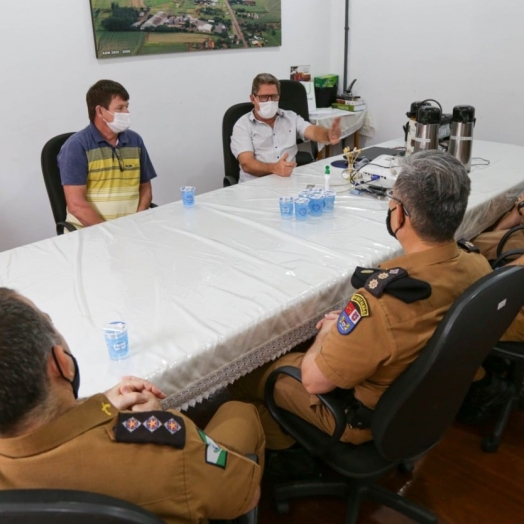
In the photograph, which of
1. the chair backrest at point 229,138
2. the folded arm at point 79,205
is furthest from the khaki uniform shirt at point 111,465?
the chair backrest at point 229,138

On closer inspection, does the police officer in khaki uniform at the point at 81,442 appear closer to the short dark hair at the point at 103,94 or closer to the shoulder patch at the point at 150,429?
the shoulder patch at the point at 150,429

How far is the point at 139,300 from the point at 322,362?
0.61 meters

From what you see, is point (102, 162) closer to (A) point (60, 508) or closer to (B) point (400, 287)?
(B) point (400, 287)

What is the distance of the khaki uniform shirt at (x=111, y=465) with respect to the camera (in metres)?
0.82

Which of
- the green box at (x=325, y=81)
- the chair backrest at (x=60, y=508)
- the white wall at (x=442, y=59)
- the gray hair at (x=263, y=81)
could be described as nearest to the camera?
the chair backrest at (x=60, y=508)

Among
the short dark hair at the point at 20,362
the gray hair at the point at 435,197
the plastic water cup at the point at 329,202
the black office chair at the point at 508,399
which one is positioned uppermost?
the gray hair at the point at 435,197

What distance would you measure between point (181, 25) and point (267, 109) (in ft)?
3.89

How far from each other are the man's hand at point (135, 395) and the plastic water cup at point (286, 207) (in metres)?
1.17

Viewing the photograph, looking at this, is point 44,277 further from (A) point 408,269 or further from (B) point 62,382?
(A) point 408,269

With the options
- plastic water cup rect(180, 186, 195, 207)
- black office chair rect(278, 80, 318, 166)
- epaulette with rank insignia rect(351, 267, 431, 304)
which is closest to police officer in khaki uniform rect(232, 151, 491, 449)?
epaulette with rank insignia rect(351, 267, 431, 304)

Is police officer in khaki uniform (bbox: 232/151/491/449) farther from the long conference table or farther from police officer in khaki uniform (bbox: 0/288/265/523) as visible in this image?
police officer in khaki uniform (bbox: 0/288/265/523)

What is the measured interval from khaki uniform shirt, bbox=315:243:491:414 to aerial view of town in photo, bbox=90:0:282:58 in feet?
9.31

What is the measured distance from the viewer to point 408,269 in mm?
1276

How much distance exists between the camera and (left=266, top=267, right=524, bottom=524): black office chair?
114cm
